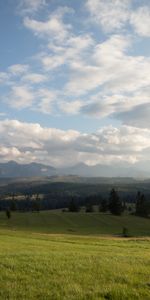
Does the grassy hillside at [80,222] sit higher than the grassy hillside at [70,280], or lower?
lower

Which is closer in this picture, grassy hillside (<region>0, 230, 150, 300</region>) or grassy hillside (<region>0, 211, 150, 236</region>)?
grassy hillside (<region>0, 230, 150, 300</region>)

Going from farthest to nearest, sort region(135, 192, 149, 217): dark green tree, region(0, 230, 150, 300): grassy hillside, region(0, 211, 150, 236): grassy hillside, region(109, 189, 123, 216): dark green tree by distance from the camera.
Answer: region(135, 192, 149, 217): dark green tree, region(109, 189, 123, 216): dark green tree, region(0, 211, 150, 236): grassy hillside, region(0, 230, 150, 300): grassy hillside

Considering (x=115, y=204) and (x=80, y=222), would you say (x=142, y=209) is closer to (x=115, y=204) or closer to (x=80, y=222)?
(x=115, y=204)

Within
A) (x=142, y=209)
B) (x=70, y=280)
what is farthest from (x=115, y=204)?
(x=70, y=280)

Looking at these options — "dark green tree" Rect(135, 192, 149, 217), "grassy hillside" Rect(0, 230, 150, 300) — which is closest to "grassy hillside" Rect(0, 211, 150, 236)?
"dark green tree" Rect(135, 192, 149, 217)

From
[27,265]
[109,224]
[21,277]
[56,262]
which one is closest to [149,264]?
[56,262]

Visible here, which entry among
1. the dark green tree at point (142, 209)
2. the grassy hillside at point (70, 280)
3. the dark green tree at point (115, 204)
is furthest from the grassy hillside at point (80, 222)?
the grassy hillside at point (70, 280)

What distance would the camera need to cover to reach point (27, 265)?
15.5 m

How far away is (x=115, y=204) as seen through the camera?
455ft

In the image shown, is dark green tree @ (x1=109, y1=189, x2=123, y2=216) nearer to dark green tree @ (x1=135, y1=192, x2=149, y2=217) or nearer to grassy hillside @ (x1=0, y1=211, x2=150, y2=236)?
grassy hillside @ (x1=0, y1=211, x2=150, y2=236)

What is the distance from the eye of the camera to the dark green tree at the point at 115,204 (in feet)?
445

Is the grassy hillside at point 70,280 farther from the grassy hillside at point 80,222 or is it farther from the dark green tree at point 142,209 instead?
the dark green tree at point 142,209

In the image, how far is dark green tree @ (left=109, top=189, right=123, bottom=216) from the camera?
13579 centimetres

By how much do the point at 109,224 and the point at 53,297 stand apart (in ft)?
340
